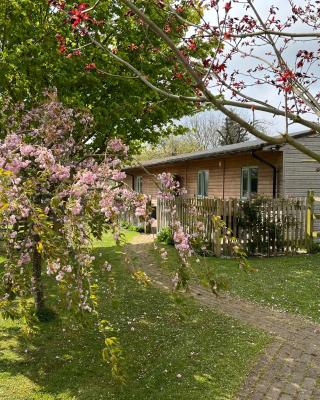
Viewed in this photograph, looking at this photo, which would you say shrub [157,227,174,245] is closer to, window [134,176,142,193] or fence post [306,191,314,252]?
fence post [306,191,314,252]

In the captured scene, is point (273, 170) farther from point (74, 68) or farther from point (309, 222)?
point (74, 68)

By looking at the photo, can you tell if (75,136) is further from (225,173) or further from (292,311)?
(225,173)

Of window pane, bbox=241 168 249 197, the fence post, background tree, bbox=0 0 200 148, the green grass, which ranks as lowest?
the green grass

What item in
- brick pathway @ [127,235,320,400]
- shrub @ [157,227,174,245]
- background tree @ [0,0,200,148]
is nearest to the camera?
brick pathway @ [127,235,320,400]

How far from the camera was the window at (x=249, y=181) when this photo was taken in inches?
746

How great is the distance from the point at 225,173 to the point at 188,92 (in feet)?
30.3

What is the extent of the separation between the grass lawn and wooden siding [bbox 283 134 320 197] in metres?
4.17

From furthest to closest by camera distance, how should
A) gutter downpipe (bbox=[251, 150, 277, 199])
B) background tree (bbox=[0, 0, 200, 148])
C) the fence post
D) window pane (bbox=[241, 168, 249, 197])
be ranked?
window pane (bbox=[241, 168, 249, 197])
gutter downpipe (bbox=[251, 150, 277, 199])
the fence post
background tree (bbox=[0, 0, 200, 148])

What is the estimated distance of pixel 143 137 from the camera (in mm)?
13641

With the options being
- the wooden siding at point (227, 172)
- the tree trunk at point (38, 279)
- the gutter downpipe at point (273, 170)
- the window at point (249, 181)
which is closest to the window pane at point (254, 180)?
the window at point (249, 181)

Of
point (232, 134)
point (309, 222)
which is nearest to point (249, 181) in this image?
point (309, 222)

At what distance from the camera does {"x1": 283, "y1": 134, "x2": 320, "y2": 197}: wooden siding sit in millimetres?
A: 16703

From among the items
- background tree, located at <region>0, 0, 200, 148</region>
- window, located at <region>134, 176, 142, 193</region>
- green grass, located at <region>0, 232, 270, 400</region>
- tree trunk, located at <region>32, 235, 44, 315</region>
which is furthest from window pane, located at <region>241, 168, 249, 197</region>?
window, located at <region>134, 176, 142, 193</region>

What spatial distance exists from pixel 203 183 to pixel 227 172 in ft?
9.55
